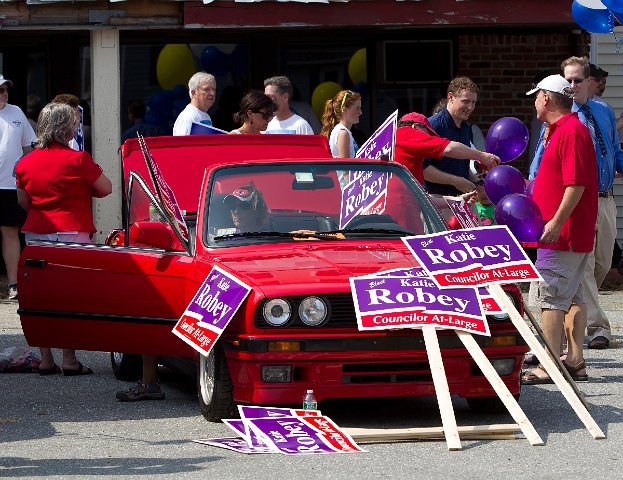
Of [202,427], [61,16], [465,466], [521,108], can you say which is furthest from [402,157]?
[521,108]

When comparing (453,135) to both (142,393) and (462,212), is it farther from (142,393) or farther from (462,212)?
(142,393)

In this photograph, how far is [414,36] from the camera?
705 inches

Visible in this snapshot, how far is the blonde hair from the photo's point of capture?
11719mm

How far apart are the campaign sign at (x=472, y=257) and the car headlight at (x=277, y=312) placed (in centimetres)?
78

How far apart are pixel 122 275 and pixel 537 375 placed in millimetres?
2665

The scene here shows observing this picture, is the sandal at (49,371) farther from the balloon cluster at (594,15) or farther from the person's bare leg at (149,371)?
the balloon cluster at (594,15)

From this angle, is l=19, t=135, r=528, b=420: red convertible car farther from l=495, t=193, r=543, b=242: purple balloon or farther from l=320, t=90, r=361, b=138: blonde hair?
l=320, t=90, r=361, b=138: blonde hair

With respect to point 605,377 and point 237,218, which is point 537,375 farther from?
point 237,218

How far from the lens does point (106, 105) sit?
50.4 feet

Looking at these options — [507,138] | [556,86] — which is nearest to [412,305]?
[556,86]

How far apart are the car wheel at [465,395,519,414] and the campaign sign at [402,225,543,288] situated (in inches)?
27.1

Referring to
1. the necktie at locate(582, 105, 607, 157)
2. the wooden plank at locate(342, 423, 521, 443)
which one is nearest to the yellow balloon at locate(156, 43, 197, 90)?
the necktie at locate(582, 105, 607, 157)

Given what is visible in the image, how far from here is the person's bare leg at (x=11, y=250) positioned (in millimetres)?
13953

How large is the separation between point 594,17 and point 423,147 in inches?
81.7
